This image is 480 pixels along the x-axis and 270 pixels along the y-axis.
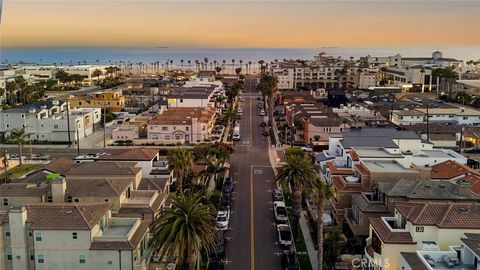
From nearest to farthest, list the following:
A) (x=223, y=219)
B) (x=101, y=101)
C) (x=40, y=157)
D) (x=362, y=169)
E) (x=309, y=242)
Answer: (x=309, y=242), (x=223, y=219), (x=362, y=169), (x=40, y=157), (x=101, y=101)

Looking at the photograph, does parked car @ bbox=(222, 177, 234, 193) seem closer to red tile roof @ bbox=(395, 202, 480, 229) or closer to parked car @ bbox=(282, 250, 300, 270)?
parked car @ bbox=(282, 250, 300, 270)

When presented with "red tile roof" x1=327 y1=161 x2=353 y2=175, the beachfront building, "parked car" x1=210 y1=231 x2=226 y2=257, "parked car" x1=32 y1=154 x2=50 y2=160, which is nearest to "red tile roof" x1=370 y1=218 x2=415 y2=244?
"parked car" x1=210 y1=231 x2=226 y2=257

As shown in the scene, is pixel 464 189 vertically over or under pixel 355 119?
over

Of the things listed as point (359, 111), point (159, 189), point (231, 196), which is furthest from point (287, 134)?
point (159, 189)

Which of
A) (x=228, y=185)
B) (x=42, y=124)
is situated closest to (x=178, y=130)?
(x=42, y=124)

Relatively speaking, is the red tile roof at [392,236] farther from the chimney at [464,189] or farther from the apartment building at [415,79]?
the apartment building at [415,79]

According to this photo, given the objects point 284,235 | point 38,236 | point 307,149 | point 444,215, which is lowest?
point 284,235

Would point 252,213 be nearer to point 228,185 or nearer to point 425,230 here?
point 228,185

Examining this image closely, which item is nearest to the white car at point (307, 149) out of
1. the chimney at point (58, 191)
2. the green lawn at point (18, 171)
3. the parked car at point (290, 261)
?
the parked car at point (290, 261)

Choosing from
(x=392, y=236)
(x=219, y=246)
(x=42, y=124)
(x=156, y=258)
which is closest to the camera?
(x=392, y=236)
